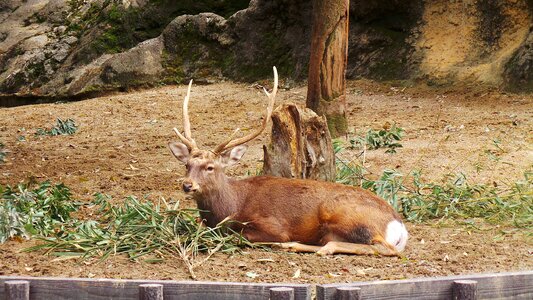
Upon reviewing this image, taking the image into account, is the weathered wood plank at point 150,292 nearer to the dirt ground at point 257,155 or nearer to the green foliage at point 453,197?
the dirt ground at point 257,155

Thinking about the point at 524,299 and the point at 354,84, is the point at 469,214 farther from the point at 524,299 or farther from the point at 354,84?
the point at 354,84

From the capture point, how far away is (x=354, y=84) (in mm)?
14664

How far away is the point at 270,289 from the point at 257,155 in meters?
6.63

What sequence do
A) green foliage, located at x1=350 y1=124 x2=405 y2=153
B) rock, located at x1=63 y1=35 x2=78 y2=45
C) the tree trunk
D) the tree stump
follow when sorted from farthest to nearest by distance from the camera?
rock, located at x1=63 y1=35 x2=78 y2=45 < the tree trunk < green foliage, located at x1=350 y1=124 x2=405 y2=153 < the tree stump

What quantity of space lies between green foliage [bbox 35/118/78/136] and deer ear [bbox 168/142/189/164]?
6.20 m

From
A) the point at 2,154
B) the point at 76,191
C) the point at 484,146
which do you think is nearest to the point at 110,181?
the point at 76,191

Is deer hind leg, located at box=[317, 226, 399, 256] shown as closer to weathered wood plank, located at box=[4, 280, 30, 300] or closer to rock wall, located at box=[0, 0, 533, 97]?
weathered wood plank, located at box=[4, 280, 30, 300]

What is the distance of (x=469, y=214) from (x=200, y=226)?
2.65 meters

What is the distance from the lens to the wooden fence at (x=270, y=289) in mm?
4461

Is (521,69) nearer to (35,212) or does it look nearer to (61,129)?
(61,129)

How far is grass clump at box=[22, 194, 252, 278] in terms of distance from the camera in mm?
6816

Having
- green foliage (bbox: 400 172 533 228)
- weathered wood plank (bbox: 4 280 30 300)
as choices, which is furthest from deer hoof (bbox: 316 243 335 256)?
weathered wood plank (bbox: 4 280 30 300)

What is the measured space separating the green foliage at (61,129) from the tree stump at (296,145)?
573cm

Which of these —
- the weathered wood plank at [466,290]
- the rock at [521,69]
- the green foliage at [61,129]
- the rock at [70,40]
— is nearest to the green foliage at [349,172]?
the rock at [521,69]
